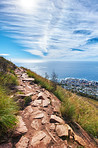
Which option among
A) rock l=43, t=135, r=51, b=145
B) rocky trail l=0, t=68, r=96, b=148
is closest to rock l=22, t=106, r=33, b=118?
rocky trail l=0, t=68, r=96, b=148

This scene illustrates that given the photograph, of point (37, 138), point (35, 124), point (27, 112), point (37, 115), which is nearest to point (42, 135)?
point (37, 138)

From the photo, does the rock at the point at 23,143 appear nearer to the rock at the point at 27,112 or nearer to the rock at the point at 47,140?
the rock at the point at 47,140

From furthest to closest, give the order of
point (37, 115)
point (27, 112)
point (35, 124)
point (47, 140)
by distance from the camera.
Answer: point (27, 112) < point (37, 115) < point (35, 124) < point (47, 140)

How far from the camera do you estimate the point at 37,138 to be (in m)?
2.19

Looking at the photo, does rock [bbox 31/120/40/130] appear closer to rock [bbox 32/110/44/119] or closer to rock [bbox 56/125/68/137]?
rock [bbox 32/110/44/119]

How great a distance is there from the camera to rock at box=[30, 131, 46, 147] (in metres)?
2.04

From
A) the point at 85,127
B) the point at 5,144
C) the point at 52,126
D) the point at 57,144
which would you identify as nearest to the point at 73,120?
the point at 85,127

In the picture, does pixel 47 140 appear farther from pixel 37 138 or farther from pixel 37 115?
pixel 37 115

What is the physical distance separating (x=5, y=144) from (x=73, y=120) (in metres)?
2.60

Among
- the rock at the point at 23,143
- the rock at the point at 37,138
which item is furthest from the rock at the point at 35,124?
the rock at the point at 23,143

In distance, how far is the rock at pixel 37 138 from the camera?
2045 millimetres

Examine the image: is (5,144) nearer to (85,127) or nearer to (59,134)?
(59,134)

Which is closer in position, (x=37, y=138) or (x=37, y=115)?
(x=37, y=138)

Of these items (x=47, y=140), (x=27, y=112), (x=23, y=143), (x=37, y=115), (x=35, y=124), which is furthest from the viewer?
(x=27, y=112)
